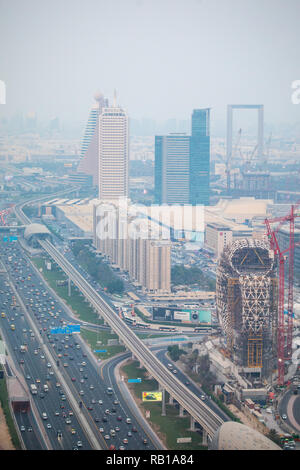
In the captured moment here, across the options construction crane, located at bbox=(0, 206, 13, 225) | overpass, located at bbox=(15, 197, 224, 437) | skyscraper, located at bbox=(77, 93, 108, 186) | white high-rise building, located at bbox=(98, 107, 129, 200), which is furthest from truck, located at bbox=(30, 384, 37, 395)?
skyscraper, located at bbox=(77, 93, 108, 186)

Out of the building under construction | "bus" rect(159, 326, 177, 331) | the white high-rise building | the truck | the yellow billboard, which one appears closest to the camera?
the yellow billboard

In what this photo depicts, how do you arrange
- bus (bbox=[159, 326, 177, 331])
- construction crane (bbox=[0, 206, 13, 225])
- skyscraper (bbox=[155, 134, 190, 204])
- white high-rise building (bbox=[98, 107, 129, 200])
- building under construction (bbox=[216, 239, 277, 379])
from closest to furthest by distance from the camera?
building under construction (bbox=[216, 239, 277, 379]) < bus (bbox=[159, 326, 177, 331]) < construction crane (bbox=[0, 206, 13, 225]) < white high-rise building (bbox=[98, 107, 129, 200]) < skyscraper (bbox=[155, 134, 190, 204])

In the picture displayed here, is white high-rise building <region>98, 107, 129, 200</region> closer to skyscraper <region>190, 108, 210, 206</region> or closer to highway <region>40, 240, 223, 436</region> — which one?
skyscraper <region>190, 108, 210, 206</region>

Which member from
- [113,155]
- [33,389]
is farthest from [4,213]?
[33,389]

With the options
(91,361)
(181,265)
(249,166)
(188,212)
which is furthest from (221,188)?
(91,361)

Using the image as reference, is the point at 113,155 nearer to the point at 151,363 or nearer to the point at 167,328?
the point at 167,328

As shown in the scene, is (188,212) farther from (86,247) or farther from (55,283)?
(55,283)
